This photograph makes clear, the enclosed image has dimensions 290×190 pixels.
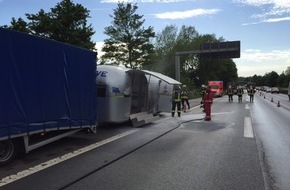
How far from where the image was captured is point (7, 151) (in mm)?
8008

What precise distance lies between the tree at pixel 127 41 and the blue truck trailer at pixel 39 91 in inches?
1545

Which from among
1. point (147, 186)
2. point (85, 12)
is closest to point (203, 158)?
point (147, 186)

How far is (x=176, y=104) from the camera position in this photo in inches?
835

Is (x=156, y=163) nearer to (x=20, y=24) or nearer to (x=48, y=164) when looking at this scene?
(x=48, y=164)

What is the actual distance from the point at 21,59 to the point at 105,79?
6.56 m

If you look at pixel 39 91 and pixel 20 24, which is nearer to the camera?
pixel 39 91

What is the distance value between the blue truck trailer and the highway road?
20.1 inches

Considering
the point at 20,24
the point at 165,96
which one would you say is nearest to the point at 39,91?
the point at 165,96

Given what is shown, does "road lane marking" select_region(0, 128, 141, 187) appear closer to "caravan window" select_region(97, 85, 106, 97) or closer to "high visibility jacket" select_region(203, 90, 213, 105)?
"caravan window" select_region(97, 85, 106, 97)

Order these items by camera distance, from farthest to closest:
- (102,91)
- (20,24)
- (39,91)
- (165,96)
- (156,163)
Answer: (20,24) → (165,96) → (102,91) → (39,91) → (156,163)

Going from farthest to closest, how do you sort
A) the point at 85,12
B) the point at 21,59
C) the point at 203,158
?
the point at 85,12 → the point at 203,158 → the point at 21,59

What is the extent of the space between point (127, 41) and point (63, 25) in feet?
39.8

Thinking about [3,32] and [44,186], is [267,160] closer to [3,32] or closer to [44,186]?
[44,186]

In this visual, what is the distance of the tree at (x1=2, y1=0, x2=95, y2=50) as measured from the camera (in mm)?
37906
